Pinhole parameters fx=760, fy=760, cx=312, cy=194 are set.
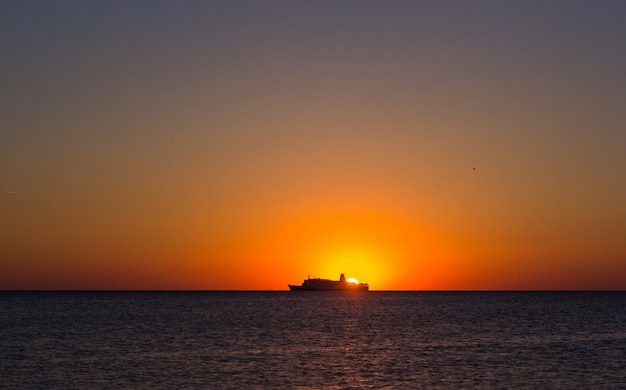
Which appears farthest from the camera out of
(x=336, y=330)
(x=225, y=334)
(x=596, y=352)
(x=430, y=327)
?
(x=430, y=327)

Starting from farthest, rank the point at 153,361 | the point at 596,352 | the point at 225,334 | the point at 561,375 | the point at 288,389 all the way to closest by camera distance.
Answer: the point at 225,334
the point at 596,352
the point at 153,361
the point at 561,375
the point at 288,389

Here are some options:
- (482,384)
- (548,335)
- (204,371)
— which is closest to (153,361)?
(204,371)

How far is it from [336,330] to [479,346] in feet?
98.6

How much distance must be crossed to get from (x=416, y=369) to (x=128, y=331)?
5630 centimetres

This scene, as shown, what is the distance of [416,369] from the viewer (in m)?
65.2

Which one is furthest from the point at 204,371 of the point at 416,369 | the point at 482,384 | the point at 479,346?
the point at 479,346

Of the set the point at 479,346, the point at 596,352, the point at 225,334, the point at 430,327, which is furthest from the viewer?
the point at 430,327

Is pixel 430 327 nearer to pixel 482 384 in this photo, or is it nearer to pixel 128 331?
pixel 128 331

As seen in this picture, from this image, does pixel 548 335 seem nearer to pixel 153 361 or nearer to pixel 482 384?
pixel 482 384

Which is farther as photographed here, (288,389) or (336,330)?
(336,330)

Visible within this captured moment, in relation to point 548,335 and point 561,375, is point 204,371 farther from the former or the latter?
point 548,335

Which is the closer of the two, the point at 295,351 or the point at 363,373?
the point at 363,373

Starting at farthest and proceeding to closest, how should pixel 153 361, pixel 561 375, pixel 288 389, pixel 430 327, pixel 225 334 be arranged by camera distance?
pixel 430 327
pixel 225 334
pixel 153 361
pixel 561 375
pixel 288 389

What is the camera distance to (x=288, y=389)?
2149 inches
